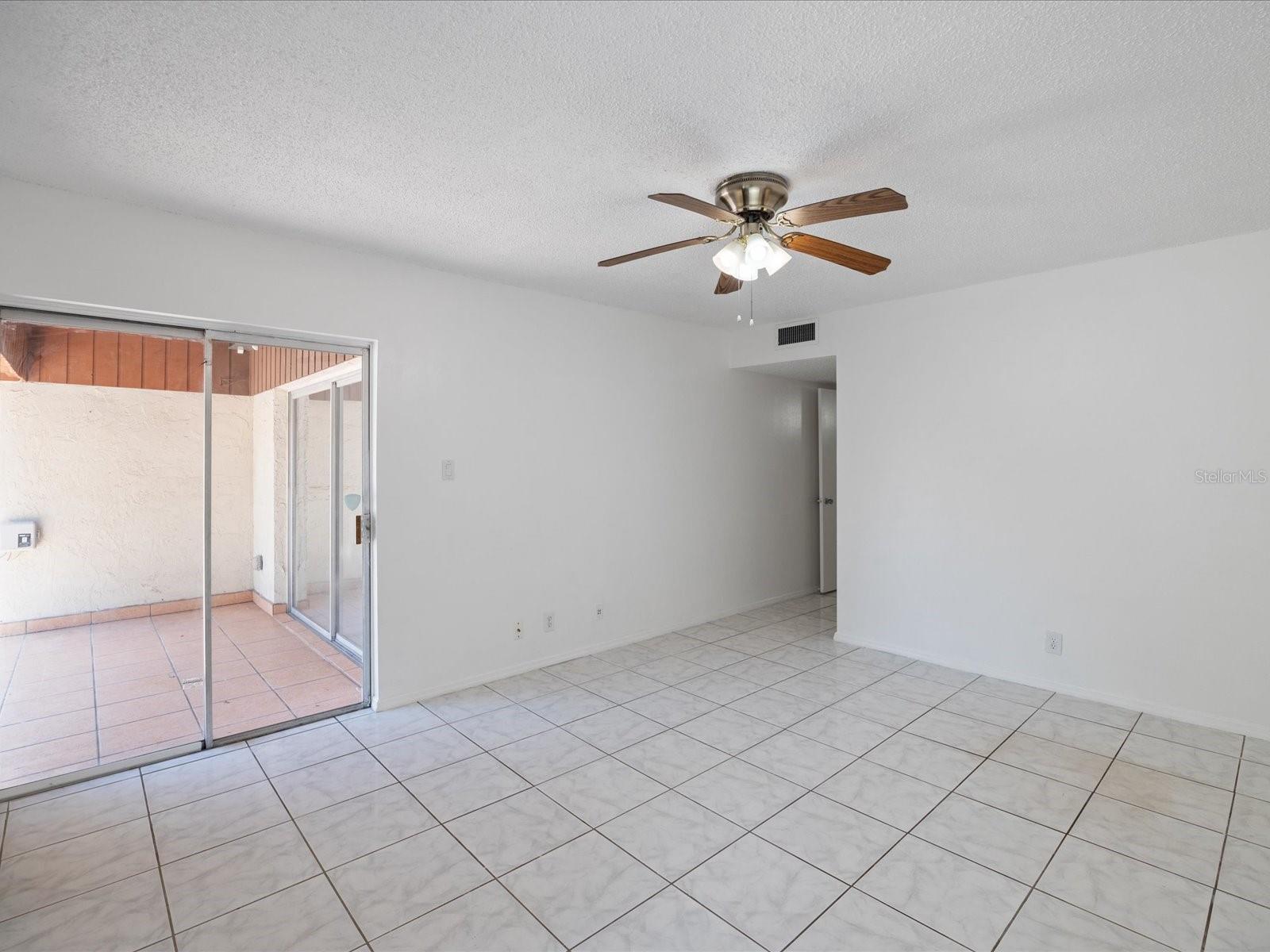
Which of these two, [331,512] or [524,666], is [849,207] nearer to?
[524,666]

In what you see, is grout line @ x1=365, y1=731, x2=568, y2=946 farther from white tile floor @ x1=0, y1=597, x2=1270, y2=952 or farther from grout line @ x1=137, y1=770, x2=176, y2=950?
grout line @ x1=137, y1=770, x2=176, y2=950

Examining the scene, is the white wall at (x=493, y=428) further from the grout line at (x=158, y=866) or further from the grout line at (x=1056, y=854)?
the grout line at (x=1056, y=854)

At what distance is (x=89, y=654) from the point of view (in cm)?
347

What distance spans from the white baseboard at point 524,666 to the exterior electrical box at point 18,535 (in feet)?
5.89

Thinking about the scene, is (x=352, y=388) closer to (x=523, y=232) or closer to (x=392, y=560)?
(x=392, y=560)

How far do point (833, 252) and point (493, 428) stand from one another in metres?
2.34

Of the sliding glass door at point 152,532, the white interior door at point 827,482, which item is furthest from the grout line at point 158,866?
the white interior door at point 827,482

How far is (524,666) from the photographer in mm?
4180

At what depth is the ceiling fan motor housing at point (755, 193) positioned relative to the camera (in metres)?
2.47

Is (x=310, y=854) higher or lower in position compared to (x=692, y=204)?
lower

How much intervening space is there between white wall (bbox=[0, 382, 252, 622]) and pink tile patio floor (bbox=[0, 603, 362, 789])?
0.20 meters

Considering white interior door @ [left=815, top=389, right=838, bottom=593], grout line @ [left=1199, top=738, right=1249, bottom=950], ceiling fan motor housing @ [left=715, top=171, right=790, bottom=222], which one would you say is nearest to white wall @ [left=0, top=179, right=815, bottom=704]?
white interior door @ [left=815, top=389, right=838, bottom=593]

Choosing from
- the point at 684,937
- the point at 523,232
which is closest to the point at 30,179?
the point at 523,232

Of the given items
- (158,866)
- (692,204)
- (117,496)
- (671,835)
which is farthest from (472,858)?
(117,496)
